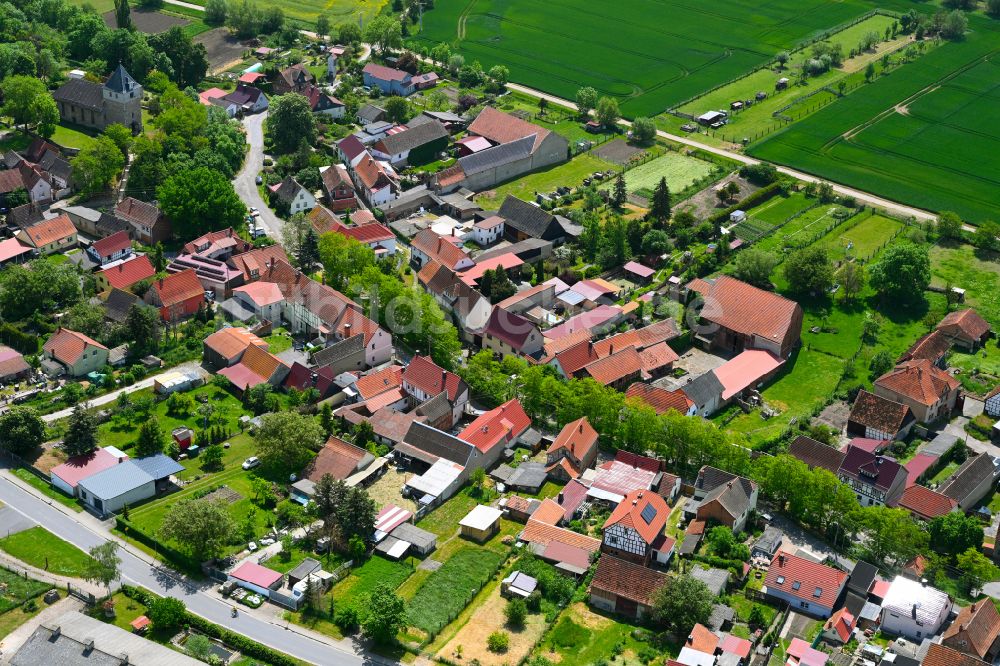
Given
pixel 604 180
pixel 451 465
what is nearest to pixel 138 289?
pixel 451 465

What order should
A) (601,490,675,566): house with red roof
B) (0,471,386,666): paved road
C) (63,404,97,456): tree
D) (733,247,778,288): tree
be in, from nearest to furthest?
(0,471,386,666): paved road → (601,490,675,566): house with red roof → (63,404,97,456): tree → (733,247,778,288): tree

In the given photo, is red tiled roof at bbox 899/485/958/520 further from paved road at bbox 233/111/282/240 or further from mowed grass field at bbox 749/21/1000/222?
paved road at bbox 233/111/282/240

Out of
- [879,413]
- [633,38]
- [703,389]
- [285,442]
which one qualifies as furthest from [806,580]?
[633,38]

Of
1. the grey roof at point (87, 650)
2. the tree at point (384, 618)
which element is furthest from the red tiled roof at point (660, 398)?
the grey roof at point (87, 650)

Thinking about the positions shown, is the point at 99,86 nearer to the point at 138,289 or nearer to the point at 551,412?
the point at 138,289

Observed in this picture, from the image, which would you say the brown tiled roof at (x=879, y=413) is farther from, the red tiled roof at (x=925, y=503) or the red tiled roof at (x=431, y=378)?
the red tiled roof at (x=431, y=378)

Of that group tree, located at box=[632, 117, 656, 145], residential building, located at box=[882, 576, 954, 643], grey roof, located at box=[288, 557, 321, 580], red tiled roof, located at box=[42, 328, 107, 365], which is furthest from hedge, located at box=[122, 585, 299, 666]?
tree, located at box=[632, 117, 656, 145]
